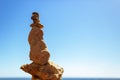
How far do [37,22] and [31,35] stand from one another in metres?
1.67

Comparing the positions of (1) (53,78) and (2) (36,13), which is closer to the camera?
(1) (53,78)

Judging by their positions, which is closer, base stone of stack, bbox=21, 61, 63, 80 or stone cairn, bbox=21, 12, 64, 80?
base stone of stack, bbox=21, 61, 63, 80

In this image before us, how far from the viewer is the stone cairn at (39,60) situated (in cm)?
2903

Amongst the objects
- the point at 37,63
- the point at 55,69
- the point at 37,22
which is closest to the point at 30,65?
the point at 37,63

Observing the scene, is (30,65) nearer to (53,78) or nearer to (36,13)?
(53,78)

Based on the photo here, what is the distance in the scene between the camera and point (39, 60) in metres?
29.4

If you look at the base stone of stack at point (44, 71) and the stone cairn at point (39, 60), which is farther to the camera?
the stone cairn at point (39, 60)

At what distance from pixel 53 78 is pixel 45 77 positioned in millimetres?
888

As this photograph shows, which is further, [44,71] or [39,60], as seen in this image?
[39,60]

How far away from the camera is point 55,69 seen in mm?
29531

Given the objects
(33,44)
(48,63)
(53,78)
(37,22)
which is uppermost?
(37,22)

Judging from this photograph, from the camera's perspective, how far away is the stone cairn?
1143 inches

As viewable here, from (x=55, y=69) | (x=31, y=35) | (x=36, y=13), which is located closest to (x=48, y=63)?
(x=55, y=69)

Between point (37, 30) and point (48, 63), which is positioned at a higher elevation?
point (37, 30)
